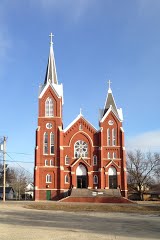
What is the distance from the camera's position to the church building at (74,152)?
208 ft

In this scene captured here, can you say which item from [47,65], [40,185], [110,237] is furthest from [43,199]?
[110,237]

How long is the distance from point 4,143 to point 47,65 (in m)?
25.5

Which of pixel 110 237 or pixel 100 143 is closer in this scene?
pixel 110 237

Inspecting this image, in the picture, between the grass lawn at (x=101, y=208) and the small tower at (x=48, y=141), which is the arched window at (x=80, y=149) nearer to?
the small tower at (x=48, y=141)

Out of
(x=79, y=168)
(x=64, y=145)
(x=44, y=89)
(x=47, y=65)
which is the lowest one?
(x=79, y=168)

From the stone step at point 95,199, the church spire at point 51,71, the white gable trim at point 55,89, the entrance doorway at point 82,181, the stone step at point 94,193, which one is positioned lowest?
the stone step at point 95,199

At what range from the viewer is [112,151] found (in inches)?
2576

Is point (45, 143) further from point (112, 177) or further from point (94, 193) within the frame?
point (112, 177)

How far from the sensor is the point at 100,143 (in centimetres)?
6575

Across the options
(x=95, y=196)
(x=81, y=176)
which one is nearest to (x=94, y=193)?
(x=95, y=196)

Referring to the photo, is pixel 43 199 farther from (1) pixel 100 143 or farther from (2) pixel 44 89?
(2) pixel 44 89

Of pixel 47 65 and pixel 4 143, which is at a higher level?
pixel 47 65

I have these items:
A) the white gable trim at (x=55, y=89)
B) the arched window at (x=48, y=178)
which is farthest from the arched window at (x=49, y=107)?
the arched window at (x=48, y=178)

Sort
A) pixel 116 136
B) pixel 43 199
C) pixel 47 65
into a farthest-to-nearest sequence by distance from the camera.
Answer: pixel 47 65 < pixel 116 136 < pixel 43 199
